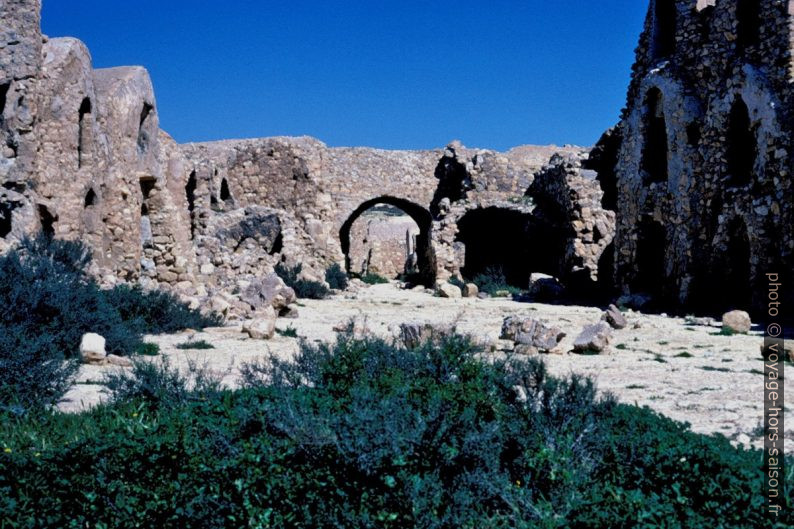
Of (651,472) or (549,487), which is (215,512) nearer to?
(549,487)

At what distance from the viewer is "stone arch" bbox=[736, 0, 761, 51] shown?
15.5 m

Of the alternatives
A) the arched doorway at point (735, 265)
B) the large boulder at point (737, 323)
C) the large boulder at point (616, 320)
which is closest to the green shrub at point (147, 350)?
the large boulder at point (616, 320)

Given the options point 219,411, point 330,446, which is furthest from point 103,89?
point 330,446

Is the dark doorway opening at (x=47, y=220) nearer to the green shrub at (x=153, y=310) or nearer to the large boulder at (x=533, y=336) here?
the green shrub at (x=153, y=310)

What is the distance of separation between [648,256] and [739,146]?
154 inches

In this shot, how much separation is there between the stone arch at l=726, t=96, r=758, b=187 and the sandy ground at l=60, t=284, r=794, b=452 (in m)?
3.66

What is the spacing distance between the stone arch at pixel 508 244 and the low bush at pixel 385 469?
20.9 m

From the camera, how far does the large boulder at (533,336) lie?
1015 cm

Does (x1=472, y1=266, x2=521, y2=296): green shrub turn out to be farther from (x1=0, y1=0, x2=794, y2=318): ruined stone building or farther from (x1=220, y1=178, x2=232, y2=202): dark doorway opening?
(x1=220, y1=178, x2=232, y2=202): dark doorway opening

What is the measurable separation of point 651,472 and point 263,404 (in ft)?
8.02

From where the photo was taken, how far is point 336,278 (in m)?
24.9

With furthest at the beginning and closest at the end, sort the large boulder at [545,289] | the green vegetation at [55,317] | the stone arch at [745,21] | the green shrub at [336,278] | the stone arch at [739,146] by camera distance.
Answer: the green shrub at [336,278]
the large boulder at [545,289]
the stone arch at [739,146]
the stone arch at [745,21]
the green vegetation at [55,317]

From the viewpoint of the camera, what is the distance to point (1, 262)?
9.34 meters

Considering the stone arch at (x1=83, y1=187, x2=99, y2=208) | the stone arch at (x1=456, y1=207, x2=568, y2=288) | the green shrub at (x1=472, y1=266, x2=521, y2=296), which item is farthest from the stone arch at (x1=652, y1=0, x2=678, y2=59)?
the stone arch at (x1=83, y1=187, x2=99, y2=208)
